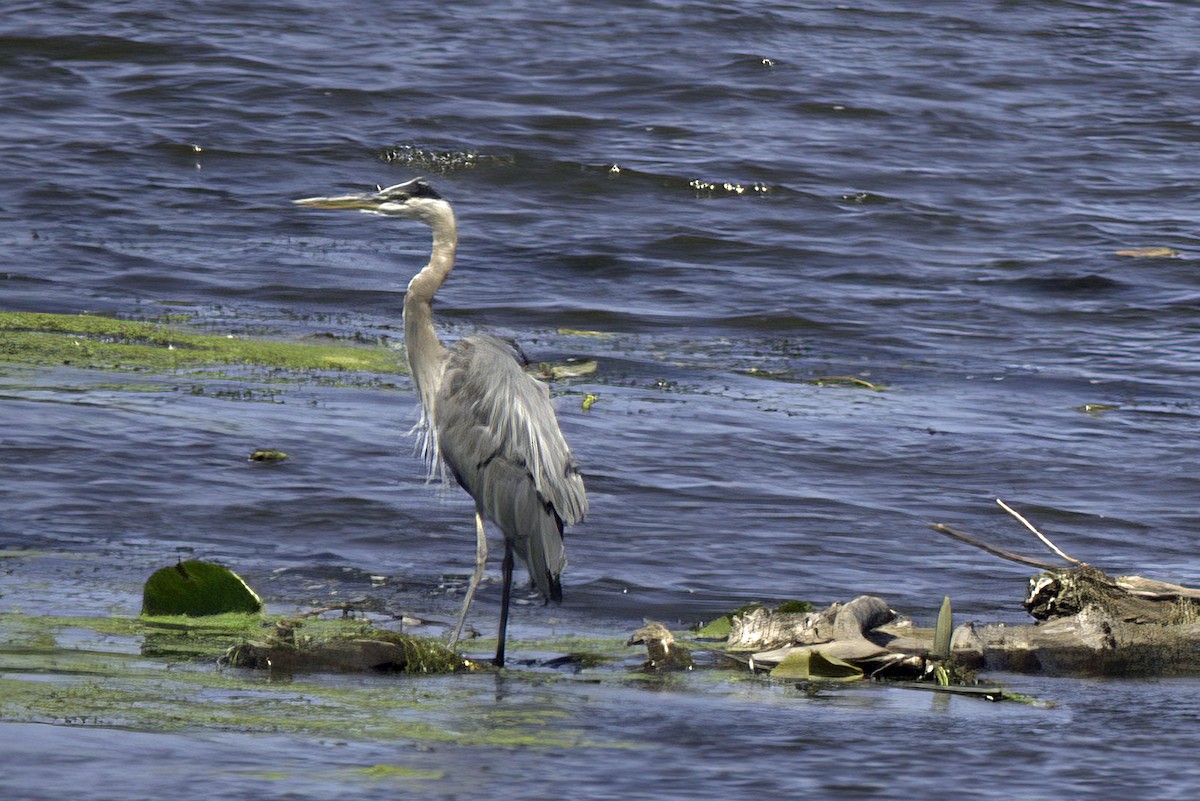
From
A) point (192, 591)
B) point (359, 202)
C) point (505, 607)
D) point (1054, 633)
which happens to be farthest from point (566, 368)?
point (1054, 633)

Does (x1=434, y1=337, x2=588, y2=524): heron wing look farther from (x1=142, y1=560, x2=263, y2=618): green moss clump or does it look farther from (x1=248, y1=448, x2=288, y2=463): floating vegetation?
(x1=248, y1=448, x2=288, y2=463): floating vegetation

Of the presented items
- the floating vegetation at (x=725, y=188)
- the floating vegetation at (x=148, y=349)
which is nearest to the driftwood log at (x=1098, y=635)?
the floating vegetation at (x=148, y=349)

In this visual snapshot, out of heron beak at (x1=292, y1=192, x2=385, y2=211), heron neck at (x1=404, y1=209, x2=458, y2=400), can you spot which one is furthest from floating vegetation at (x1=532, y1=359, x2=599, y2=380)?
heron neck at (x1=404, y1=209, x2=458, y2=400)

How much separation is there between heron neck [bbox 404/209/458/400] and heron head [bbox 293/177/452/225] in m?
0.09

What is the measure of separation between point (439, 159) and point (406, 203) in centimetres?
1007

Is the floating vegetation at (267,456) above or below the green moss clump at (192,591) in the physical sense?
below

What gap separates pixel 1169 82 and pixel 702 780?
1892 cm

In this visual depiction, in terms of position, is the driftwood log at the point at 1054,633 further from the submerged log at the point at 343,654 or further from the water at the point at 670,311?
the submerged log at the point at 343,654

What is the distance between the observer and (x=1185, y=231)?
16500 mm

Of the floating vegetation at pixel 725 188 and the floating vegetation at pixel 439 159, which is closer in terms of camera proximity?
the floating vegetation at pixel 725 188

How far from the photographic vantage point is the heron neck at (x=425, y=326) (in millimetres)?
7113

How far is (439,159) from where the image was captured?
56.9ft

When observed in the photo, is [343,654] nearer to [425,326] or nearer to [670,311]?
[425,326]

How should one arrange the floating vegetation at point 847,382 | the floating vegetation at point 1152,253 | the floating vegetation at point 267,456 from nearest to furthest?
the floating vegetation at point 267,456, the floating vegetation at point 847,382, the floating vegetation at point 1152,253
